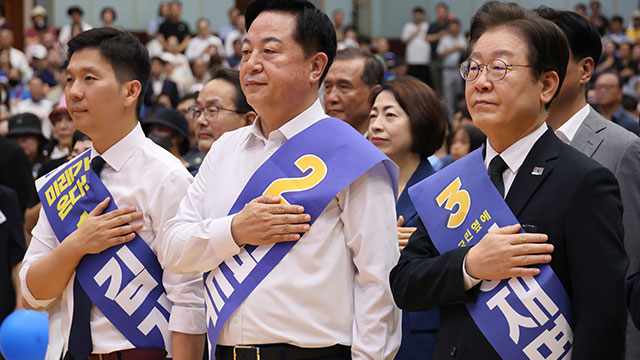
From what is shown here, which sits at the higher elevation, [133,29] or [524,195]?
[524,195]

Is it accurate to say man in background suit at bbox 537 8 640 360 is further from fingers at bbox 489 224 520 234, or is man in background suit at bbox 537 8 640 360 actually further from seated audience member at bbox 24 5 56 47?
seated audience member at bbox 24 5 56 47

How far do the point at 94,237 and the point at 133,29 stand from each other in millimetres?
17027

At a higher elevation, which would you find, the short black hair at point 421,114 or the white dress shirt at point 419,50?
the short black hair at point 421,114

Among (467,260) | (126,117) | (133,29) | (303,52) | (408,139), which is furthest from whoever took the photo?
(133,29)

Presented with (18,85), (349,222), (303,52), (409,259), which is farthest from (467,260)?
(18,85)

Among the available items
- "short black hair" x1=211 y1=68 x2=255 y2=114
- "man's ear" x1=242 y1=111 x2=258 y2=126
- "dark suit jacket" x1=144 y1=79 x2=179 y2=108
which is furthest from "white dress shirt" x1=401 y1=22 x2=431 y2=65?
"man's ear" x1=242 y1=111 x2=258 y2=126

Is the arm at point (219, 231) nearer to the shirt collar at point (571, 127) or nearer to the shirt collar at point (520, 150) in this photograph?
the shirt collar at point (520, 150)

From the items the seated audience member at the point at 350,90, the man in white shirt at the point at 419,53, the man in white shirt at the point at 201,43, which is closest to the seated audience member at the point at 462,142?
the seated audience member at the point at 350,90

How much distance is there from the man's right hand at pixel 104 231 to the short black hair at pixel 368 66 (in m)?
1.76

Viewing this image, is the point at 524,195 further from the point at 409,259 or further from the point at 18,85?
the point at 18,85

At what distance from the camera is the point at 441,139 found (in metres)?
3.66

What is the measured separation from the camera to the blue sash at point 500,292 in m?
2.25

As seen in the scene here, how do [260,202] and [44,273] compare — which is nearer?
[260,202]

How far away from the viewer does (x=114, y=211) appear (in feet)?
9.43
